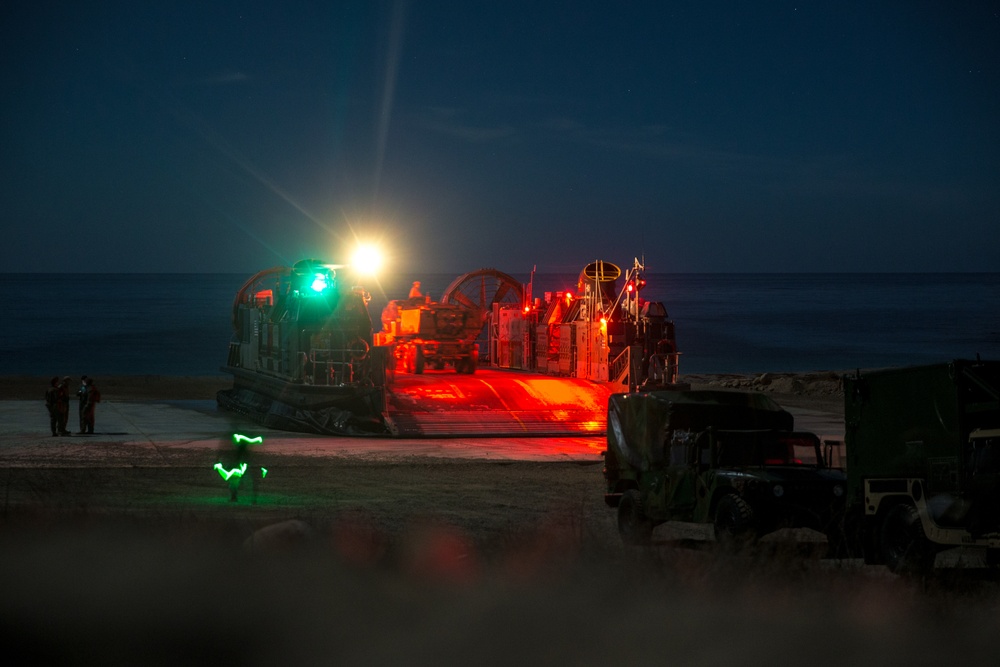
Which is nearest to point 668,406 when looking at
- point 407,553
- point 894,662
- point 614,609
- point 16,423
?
point 407,553

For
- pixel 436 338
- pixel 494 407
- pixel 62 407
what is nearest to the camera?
pixel 62 407

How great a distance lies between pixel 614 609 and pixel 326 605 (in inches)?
85.3

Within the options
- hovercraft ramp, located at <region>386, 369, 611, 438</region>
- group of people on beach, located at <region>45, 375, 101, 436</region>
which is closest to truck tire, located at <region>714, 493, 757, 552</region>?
hovercraft ramp, located at <region>386, 369, 611, 438</region>

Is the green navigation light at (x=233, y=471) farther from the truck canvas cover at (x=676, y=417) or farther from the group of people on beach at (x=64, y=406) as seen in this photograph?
the group of people on beach at (x=64, y=406)

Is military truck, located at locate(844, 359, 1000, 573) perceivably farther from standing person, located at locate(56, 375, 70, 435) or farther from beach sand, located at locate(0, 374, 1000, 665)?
standing person, located at locate(56, 375, 70, 435)

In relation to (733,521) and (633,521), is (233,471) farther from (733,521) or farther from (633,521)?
(733,521)

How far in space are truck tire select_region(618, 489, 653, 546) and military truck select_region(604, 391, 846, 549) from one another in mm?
11

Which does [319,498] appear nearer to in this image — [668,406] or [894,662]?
[668,406]

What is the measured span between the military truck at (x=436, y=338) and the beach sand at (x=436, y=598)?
18890 millimetres

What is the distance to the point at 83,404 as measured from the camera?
85.4ft

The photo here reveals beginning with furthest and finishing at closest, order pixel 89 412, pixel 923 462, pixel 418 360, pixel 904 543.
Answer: pixel 418 360, pixel 89 412, pixel 904 543, pixel 923 462

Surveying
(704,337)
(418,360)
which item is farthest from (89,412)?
(704,337)

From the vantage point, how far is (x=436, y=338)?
32.8 metres

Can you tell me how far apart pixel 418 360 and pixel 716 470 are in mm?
20593
